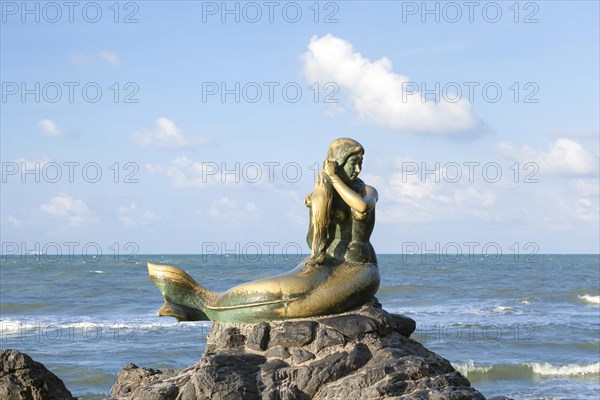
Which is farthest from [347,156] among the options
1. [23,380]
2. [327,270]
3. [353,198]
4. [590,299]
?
[590,299]

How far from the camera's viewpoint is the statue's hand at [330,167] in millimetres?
6801

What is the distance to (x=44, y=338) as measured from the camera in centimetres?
1823

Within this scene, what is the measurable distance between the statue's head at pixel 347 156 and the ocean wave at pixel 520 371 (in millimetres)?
8566

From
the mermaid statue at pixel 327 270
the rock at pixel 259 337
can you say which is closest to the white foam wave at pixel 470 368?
the mermaid statue at pixel 327 270

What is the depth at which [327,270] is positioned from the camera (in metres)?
6.71

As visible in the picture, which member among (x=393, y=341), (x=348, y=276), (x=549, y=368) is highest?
(x=348, y=276)

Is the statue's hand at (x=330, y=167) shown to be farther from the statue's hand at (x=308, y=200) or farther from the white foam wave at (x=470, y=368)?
the white foam wave at (x=470, y=368)

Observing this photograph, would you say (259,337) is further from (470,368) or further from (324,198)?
(470,368)

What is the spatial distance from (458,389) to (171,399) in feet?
5.71

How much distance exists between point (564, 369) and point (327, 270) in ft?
32.4

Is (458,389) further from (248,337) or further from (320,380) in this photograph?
(248,337)

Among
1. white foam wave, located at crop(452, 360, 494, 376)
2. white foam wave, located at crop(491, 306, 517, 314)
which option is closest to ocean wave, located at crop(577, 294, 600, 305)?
white foam wave, located at crop(491, 306, 517, 314)

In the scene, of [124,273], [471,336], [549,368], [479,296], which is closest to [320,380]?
[549,368]

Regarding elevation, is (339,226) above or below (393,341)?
above
